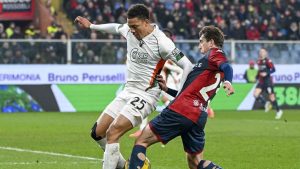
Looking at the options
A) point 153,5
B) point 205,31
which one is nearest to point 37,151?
point 205,31

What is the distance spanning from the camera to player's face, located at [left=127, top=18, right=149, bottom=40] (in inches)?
455

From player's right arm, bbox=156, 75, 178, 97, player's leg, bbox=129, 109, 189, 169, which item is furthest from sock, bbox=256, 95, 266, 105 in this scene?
player's leg, bbox=129, 109, 189, 169

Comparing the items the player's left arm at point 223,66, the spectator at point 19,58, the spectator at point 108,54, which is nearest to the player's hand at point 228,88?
the player's left arm at point 223,66

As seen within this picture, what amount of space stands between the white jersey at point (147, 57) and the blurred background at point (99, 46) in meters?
19.2

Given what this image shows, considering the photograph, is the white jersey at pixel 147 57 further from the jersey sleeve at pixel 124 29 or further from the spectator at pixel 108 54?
the spectator at pixel 108 54

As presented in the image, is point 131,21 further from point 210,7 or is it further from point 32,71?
Result: point 210,7

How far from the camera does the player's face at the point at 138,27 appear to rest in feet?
37.9

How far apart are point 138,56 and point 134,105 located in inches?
25.8

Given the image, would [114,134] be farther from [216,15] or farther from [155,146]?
[216,15]

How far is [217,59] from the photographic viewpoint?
10.4m

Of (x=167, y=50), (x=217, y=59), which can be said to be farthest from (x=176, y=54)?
(x=217, y=59)

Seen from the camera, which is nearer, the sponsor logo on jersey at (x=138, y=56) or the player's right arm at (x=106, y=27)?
the sponsor logo on jersey at (x=138, y=56)

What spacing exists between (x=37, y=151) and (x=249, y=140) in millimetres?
5126

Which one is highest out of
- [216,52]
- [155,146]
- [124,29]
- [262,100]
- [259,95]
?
[216,52]
